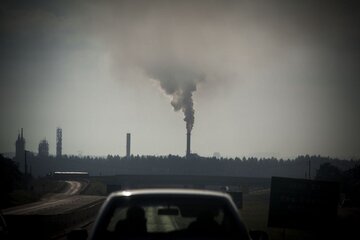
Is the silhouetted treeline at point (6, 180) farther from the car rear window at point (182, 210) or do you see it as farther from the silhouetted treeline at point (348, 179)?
the car rear window at point (182, 210)

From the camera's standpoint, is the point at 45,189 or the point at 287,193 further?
the point at 45,189

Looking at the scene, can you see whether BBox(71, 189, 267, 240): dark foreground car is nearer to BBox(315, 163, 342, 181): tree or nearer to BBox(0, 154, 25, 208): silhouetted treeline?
BBox(0, 154, 25, 208): silhouetted treeline

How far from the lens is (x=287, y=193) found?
79.0ft

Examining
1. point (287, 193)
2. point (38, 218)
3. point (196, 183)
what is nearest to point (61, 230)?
point (38, 218)

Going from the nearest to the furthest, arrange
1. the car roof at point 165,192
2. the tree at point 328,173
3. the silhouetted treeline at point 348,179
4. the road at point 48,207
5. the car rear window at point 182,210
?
1. the car rear window at point 182,210
2. the car roof at point 165,192
3. the road at point 48,207
4. the silhouetted treeline at point 348,179
5. the tree at point 328,173

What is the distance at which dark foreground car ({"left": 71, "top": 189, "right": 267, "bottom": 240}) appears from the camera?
813cm

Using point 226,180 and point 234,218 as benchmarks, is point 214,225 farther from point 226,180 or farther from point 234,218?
point 226,180

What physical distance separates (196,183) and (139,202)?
7283 inches

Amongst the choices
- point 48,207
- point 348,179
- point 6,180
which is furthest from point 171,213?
point 348,179

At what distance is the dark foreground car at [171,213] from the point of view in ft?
26.7

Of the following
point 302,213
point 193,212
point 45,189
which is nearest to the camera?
point 193,212

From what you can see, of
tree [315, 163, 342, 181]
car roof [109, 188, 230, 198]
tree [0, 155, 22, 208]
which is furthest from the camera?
tree [315, 163, 342, 181]

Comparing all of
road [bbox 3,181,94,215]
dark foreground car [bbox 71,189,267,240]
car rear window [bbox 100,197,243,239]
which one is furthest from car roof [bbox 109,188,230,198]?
road [bbox 3,181,94,215]

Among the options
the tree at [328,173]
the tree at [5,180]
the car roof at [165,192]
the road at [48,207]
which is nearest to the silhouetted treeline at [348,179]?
the tree at [328,173]
